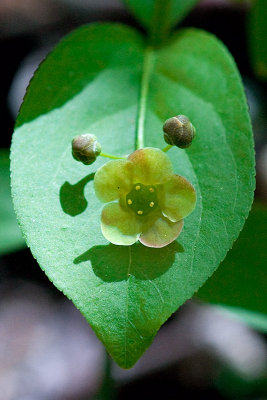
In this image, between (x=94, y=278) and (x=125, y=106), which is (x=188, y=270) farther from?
(x=125, y=106)

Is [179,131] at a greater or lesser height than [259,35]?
greater

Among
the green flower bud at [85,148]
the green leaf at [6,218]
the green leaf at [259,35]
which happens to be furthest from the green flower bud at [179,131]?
the green leaf at [259,35]

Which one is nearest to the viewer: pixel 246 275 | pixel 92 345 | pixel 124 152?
pixel 124 152

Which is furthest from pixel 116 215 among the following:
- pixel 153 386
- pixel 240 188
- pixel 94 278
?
pixel 153 386

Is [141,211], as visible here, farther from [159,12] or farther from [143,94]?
[159,12]

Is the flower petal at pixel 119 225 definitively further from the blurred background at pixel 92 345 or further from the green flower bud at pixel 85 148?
the blurred background at pixel 92 345

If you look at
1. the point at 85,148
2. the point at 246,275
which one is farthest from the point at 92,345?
the point at 85,148

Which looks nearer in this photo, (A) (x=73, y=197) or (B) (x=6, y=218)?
(A) (x=73, y=197)

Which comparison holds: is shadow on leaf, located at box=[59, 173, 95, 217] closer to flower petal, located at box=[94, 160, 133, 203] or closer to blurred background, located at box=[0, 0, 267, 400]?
flower petal, located at box=[94, 160, 133, 203]

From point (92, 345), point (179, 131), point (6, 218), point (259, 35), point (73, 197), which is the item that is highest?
point (179, 131)
